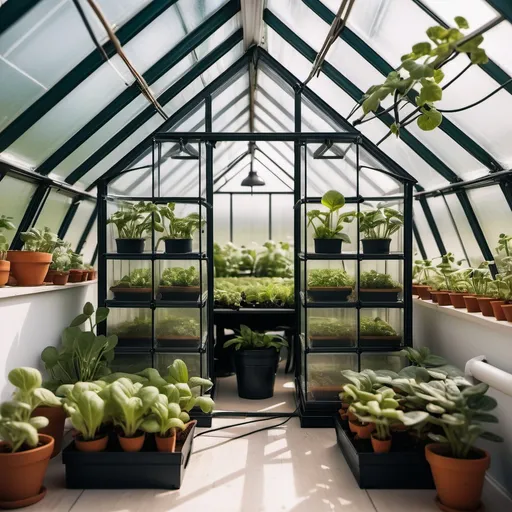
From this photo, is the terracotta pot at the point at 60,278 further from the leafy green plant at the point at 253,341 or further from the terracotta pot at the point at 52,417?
the leafy green plant at the point at 253,341

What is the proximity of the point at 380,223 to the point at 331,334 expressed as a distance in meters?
1.08

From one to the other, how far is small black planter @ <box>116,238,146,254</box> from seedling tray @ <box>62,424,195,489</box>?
1.88 metres

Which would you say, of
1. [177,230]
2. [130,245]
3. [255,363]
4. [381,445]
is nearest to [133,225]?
[130,245]

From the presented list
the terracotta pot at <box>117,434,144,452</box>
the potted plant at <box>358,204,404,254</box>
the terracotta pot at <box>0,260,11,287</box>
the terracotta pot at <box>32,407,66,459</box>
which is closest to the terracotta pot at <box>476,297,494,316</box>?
the potted plant at <box>358,204,404,254</box>

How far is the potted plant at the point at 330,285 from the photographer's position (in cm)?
459

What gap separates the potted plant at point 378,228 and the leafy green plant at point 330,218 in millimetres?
133

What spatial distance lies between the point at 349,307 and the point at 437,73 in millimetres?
2229

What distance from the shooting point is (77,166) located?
5.23m

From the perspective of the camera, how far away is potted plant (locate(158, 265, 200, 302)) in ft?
15.3

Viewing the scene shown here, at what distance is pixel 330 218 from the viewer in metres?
4.62

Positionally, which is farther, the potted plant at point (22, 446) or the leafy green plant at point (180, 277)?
the leafy green plant at point (180, 277)

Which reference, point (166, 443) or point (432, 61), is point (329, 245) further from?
point (166, 443)

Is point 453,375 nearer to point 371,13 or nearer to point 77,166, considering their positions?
point 371,13

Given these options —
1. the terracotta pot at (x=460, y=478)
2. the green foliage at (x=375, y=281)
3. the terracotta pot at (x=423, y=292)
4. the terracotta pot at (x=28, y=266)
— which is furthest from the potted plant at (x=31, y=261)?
the terracotta pot at (x=423, y=292)
